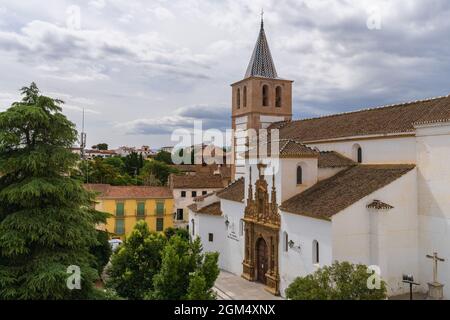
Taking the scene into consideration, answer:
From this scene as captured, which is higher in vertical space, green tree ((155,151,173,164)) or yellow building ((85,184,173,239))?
green tree ((155,151,173,164))

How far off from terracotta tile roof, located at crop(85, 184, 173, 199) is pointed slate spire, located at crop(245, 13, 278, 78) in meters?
13.4

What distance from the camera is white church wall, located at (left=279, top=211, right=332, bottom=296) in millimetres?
16469

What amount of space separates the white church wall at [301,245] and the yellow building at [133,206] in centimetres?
1876

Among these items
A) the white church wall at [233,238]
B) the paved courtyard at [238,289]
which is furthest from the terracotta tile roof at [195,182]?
the paved courtyard at [238,289]

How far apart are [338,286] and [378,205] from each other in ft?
19.4

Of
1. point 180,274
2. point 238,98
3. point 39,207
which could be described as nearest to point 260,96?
point 238,98

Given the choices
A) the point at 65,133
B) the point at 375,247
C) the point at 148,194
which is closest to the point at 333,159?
the point at 375,247

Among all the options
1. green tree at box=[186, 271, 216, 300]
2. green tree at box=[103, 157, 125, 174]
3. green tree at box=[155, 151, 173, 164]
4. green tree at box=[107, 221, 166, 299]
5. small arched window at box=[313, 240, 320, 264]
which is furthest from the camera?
green tree at box=[155, 151, 173, 164]

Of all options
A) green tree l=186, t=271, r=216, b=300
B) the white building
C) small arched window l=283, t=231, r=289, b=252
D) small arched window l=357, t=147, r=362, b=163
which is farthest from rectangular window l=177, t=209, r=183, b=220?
green tree l=186, t=271, r=216, b=300

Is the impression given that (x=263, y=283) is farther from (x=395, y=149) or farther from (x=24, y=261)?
(x=24, y=261)

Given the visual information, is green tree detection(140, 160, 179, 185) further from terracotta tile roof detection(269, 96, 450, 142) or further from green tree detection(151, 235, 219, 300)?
green tree detection(151, 235, 219, 300)

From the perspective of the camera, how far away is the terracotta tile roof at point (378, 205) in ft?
53.9

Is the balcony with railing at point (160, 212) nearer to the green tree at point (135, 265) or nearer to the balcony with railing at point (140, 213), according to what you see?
the balcony with railing at point (140, 213)

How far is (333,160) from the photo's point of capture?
21719 millimetres
